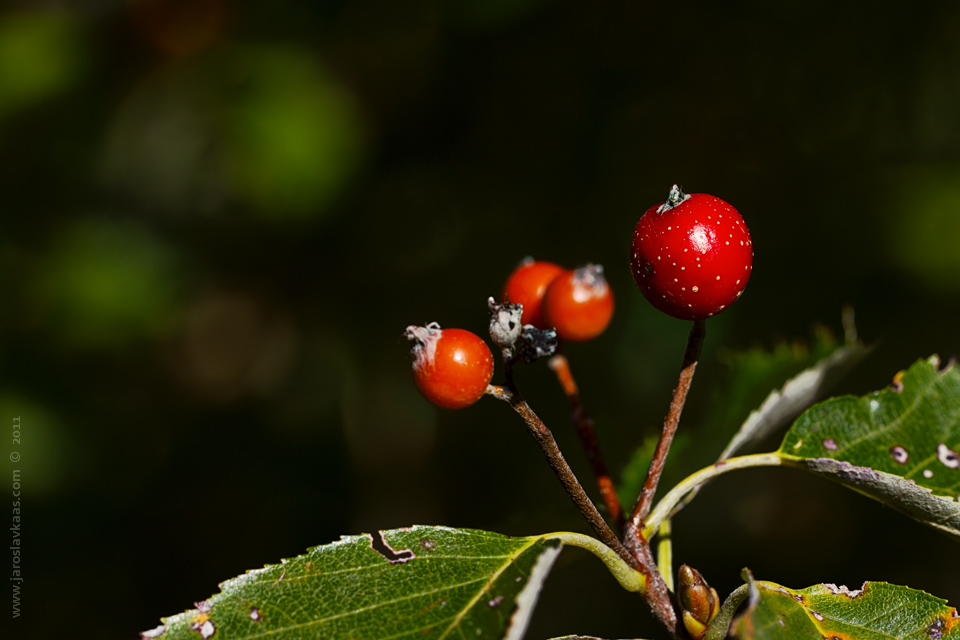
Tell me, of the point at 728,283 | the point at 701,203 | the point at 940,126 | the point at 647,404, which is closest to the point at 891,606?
the point at 728,283

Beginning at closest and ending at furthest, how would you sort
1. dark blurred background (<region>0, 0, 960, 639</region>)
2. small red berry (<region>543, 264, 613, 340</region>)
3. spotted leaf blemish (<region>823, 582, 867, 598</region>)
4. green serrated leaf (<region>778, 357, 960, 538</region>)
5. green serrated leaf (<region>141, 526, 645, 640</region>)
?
green serrated leaf (<region>141, 526, 645, 640</region>), spotted leaf blemish (<region>823, 582, 867, 598</region>), small red berry (<region>543, 264, 613, 340</region>), green serrated leaf (<region>778, 357, 960, 538</region>), dark blurred background (<region>0, 0, 960, 639</region>)

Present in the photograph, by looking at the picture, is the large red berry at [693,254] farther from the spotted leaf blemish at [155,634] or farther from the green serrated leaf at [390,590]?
the spotted leaf blemish at [155,634]

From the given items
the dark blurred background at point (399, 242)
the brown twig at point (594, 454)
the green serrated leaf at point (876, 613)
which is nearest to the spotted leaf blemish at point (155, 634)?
the brown twig at point (594, 454)

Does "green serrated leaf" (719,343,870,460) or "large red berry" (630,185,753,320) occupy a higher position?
"large red berry" (630,185,753,320)

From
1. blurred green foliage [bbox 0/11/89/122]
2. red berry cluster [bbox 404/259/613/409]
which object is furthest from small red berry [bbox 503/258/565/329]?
blurred green foliage [bbox 0/11/89/122]

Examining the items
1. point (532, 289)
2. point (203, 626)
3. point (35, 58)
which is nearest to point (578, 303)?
point (532, 289)

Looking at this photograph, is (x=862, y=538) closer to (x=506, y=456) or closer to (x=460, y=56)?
(x=506, y=456)

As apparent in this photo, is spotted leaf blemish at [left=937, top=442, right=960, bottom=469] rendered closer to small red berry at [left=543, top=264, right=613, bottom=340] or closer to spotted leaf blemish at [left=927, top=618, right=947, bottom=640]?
spotted leaf blemish at [left=927, top=618, right=947, bottom=640]
